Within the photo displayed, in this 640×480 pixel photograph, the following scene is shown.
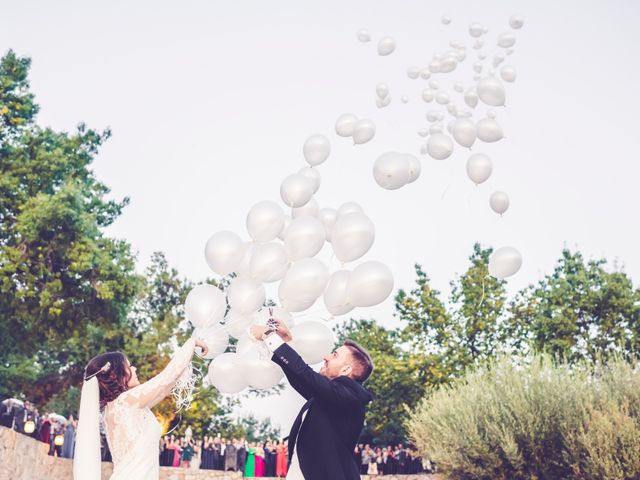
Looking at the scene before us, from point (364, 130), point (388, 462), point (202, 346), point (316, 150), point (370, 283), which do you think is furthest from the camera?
point (388, 462)

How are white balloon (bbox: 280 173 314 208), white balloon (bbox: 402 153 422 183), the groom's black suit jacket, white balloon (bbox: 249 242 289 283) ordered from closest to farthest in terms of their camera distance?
the groom's black suit jacket → white balloon (bbox: 249 242 289 283) → white balloon (bbox: 280 173 314 208) → white balloon (bbox: 402 153 422 183)

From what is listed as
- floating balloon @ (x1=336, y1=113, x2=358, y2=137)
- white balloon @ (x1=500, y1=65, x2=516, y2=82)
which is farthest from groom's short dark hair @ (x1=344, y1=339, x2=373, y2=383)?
white balloon @ (x1=500, y1=65, x2=516, y2=82)

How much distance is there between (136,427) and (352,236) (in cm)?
224

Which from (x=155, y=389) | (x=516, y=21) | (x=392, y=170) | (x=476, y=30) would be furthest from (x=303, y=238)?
(x=516, y=21)

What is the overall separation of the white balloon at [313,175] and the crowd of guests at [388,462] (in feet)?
60.4

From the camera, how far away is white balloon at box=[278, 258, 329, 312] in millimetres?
4914

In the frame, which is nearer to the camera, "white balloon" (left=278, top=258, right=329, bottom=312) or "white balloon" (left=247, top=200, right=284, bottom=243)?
"white balloon" (left=278, top=258, right=329, bottom=312)

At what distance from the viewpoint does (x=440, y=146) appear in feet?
25.0

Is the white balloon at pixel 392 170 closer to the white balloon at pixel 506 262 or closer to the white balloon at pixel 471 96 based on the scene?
the white balloon at pixel 506 262

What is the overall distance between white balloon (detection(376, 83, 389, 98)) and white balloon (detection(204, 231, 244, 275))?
3911 mm

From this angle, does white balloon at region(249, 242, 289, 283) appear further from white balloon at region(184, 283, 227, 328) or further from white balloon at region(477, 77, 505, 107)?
white balloon at region(477, 77, 505, 107)

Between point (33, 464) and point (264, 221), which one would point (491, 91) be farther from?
point (33, 464)

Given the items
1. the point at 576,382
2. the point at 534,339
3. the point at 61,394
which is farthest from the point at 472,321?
the point at 61,394

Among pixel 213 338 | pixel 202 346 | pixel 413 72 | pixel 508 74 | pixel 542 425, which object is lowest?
pixel 202 346
